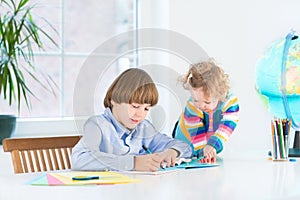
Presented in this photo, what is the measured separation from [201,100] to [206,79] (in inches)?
2.9

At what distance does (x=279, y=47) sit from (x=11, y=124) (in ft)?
3.82

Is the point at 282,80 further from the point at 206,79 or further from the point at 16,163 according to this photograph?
the point at 16,163

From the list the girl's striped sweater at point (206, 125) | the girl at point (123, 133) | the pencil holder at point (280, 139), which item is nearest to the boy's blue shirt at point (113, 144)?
the girl at point (123, 133)

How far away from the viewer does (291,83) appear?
7.45 feet

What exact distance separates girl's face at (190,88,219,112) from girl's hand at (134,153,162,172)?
0.97 ft

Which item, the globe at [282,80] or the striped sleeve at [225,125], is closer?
the striped sleeve at [225,125]

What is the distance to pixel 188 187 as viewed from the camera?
1.38 metres

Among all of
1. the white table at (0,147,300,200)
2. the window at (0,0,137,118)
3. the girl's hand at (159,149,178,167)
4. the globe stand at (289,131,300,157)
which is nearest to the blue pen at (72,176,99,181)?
the white table at (0,147,300,200)

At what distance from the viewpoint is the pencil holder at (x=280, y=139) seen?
2.03 metres

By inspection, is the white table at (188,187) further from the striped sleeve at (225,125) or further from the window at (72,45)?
the window at (72,45)

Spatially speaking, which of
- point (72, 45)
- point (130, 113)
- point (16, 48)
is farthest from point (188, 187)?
point (72, 45)

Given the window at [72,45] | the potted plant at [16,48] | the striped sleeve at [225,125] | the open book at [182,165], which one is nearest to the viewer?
the open book at [182,165]

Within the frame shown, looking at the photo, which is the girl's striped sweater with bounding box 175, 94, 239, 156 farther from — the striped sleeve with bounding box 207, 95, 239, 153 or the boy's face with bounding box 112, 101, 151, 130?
the boy's face with bounding box 112, 101, 151, 130

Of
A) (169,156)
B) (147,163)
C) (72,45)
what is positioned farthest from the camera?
(72,45)
